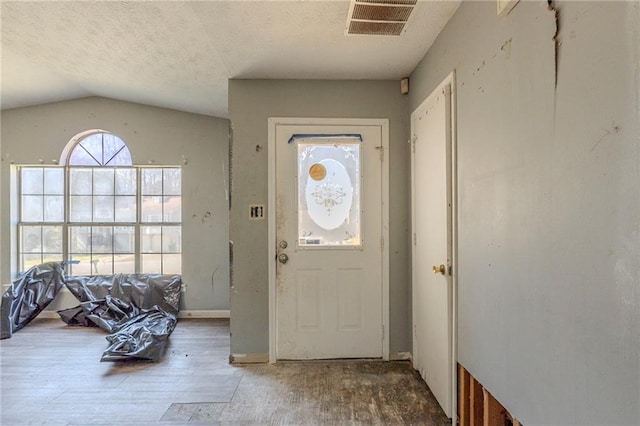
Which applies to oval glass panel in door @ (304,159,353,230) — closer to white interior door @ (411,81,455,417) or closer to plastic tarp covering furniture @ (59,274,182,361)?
white interior door @ (411,81,455,417)

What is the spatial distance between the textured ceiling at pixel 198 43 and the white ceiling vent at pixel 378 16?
0.23 ft

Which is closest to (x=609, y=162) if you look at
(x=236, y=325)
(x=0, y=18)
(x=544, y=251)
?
(x=544, y=251)

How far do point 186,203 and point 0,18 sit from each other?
2.24 m

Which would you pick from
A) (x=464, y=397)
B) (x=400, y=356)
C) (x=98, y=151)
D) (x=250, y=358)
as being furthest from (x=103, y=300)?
(x=464, y=397)

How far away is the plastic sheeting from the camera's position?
3.34 meters

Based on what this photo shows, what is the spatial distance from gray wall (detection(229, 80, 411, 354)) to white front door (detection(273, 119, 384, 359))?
118mm

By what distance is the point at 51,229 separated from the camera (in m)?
3.99

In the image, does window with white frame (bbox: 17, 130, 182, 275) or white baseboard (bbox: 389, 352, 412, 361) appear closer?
white baseboard (bbox: 389, 352, 412, 361)

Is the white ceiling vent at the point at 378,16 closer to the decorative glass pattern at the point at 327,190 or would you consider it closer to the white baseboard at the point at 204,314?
the decorative glass pattern at the point at 327,190

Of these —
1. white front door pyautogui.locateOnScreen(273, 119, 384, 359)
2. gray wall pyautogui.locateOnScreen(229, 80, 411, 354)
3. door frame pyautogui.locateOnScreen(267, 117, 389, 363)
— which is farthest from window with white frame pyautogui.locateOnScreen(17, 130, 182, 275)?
white front door pyautogui.locateOnScreen(273, 119, 384, 359)

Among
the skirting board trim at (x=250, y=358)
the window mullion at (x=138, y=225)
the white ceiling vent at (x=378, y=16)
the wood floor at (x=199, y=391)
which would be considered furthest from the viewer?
the window mullion at (x=138, y=225)

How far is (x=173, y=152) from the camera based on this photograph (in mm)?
3916

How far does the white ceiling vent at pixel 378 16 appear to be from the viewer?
1660mm

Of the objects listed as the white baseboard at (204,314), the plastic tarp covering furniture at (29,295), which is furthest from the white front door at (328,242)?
the plastic tarp covering furniture at (29,295)
